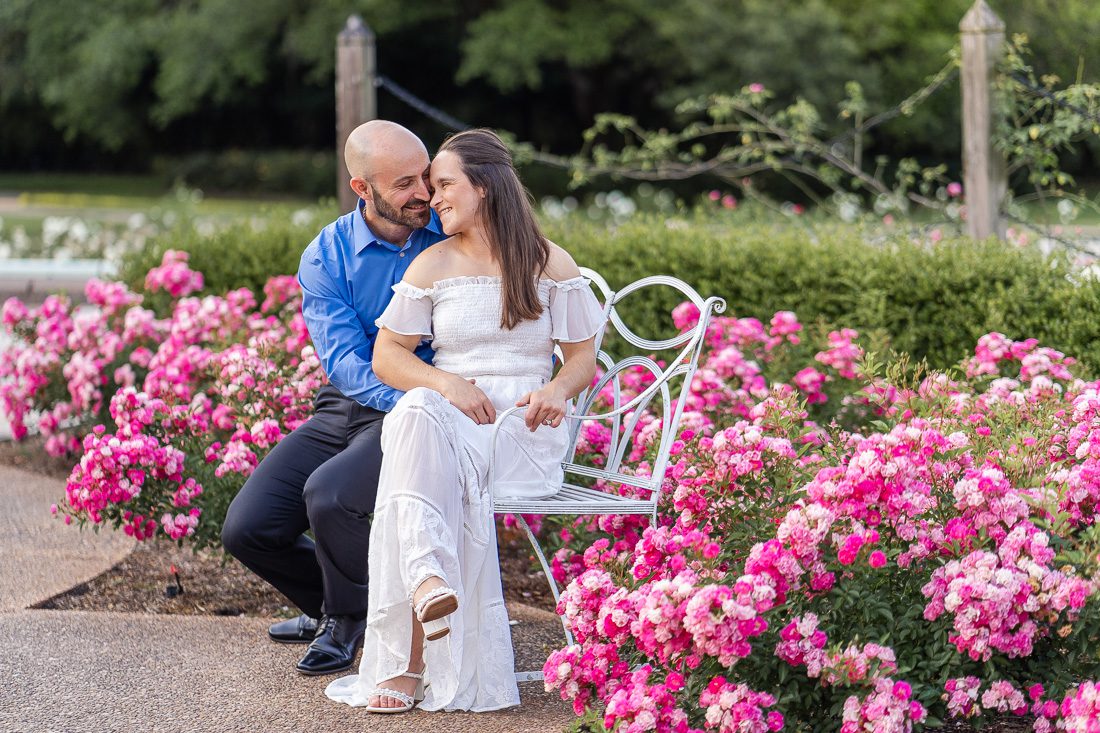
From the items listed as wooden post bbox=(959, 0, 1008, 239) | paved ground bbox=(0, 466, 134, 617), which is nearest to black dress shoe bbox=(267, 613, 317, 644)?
paved ground bbox=(0, 466, 134, 617)

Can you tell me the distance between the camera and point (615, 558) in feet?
9.93

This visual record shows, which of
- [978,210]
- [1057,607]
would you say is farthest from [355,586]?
[978,210]

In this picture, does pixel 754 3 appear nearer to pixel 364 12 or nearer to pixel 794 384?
pixel 364 12

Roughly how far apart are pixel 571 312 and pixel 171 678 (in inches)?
54.4

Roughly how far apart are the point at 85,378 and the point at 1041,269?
389cm

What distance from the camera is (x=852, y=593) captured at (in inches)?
103

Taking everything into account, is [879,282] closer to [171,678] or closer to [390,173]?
[390,173]

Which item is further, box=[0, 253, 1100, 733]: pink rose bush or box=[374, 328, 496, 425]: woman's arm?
box=[374, 328, 496, 425]: woman's arm

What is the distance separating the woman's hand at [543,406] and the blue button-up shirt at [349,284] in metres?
0.41

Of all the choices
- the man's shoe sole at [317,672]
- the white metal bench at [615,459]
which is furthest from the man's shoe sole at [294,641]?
the white metal bench at [615,459]

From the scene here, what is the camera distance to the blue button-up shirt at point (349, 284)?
359cm

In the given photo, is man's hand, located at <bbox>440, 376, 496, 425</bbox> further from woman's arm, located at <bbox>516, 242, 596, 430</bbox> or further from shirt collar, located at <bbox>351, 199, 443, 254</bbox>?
shirt collar, located at <bbox>351, 199, 443, 254</bbox>

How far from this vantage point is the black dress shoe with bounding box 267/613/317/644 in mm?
3646

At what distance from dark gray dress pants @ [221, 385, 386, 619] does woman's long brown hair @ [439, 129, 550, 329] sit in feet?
1.69
